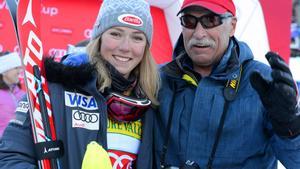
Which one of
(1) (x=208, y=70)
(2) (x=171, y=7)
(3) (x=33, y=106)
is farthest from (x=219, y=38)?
(2) (x=171, y=7)

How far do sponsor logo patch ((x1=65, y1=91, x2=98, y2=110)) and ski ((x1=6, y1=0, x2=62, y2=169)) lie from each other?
0.09 metres

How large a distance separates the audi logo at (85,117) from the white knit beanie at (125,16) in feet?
1.58

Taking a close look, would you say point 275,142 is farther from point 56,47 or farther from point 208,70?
point 56,47

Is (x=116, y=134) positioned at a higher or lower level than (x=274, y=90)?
lower

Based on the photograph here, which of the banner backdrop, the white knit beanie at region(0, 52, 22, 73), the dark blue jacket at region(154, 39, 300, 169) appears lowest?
the white knit beanie at region(0, 52, 22, 73)

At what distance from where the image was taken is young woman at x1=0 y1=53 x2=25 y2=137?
4389mm

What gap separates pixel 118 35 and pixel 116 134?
52 cm

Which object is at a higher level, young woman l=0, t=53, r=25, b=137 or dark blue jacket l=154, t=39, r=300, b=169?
dark blue jacket l=154, t=39, r=300, b=169

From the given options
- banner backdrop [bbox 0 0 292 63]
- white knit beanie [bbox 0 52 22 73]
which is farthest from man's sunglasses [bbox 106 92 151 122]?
banner backdrop [bbox 0 0 292 63]

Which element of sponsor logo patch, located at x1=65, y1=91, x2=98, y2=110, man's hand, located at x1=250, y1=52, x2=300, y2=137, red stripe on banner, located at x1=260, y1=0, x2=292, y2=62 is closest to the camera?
man's hand, located at x1=250, y1=52, x2=300, y2=137

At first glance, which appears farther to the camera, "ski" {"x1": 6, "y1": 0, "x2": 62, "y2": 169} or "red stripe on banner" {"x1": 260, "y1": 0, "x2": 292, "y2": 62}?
"red stripe on banner" {"x1": 260, "y1": 0, "x2": 292, "y2": 62}

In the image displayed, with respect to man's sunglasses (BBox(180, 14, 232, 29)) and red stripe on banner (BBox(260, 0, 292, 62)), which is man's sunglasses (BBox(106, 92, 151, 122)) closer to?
man's sunglasses (BBox(180, 14, 232, 29))

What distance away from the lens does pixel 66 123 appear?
2131 mm

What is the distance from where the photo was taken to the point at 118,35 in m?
2.40
